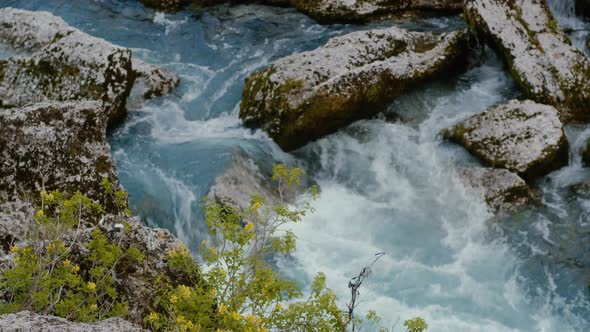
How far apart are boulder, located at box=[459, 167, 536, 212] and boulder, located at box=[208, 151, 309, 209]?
2.71 meters

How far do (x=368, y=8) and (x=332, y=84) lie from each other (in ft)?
13.9

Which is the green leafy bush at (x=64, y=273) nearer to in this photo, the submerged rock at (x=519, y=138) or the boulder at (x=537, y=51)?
the submerged rock at (x=519, y=138)

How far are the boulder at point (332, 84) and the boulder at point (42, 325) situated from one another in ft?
22.8

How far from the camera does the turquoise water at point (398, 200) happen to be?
27.8 ft

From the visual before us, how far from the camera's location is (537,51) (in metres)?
11.8

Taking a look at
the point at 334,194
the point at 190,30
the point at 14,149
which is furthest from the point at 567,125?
the point at 14,149

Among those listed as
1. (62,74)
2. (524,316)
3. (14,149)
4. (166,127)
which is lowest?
(524,316)

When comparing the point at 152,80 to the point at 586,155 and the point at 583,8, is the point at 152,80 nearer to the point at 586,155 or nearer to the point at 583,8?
the point at 586,155

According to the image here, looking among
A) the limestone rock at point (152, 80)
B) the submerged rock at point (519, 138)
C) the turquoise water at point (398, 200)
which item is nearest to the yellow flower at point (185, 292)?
the turquoise water at point (398, 200)

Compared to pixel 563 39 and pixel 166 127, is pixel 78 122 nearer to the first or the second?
pixel 166 127

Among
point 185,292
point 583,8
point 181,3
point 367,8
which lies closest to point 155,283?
point 185,292

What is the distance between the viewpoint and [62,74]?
11.0m

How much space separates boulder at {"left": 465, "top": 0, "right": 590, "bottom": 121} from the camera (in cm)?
1131

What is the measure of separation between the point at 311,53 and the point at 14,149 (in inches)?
241
